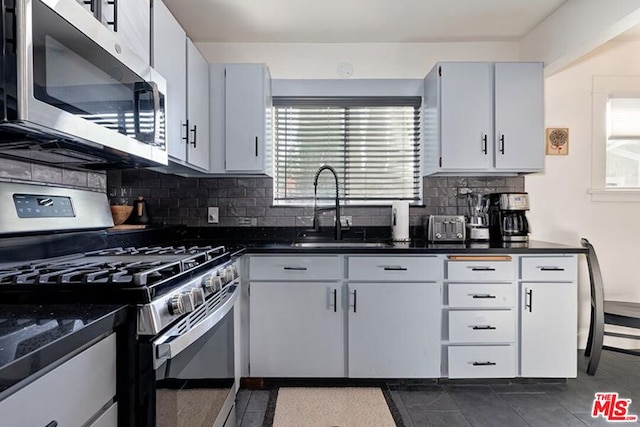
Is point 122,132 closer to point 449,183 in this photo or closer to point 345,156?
point 345,156

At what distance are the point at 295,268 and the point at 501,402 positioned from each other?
145 cm

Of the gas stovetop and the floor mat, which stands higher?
the gas stovetop

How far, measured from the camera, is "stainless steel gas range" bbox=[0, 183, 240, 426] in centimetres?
97

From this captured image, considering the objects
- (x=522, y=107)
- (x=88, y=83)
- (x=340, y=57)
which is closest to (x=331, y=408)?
(x=88, y=83)

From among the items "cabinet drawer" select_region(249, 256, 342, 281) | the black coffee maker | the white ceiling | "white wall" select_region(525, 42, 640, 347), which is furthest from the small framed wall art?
"cabinet drawer" select_region(249, 256, 342, 281)

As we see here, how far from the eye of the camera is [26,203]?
1415 millimetres

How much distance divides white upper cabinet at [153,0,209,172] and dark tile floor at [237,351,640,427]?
60.2 inches

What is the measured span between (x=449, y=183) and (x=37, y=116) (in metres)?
2.71

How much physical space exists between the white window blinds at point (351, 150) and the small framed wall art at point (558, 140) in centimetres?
102

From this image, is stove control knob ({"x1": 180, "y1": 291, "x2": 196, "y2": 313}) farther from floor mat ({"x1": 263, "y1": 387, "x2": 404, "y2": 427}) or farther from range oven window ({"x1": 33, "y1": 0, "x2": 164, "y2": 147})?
floor mat ({"x1": 263, "y1": 387, "x2": 404, "y2": 427})

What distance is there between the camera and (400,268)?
7.82ft

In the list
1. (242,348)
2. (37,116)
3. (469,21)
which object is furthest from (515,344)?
(37,116)

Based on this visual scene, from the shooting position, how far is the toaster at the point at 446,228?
9.03 feet

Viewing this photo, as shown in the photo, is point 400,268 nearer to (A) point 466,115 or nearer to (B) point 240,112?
(A) point 466,115
